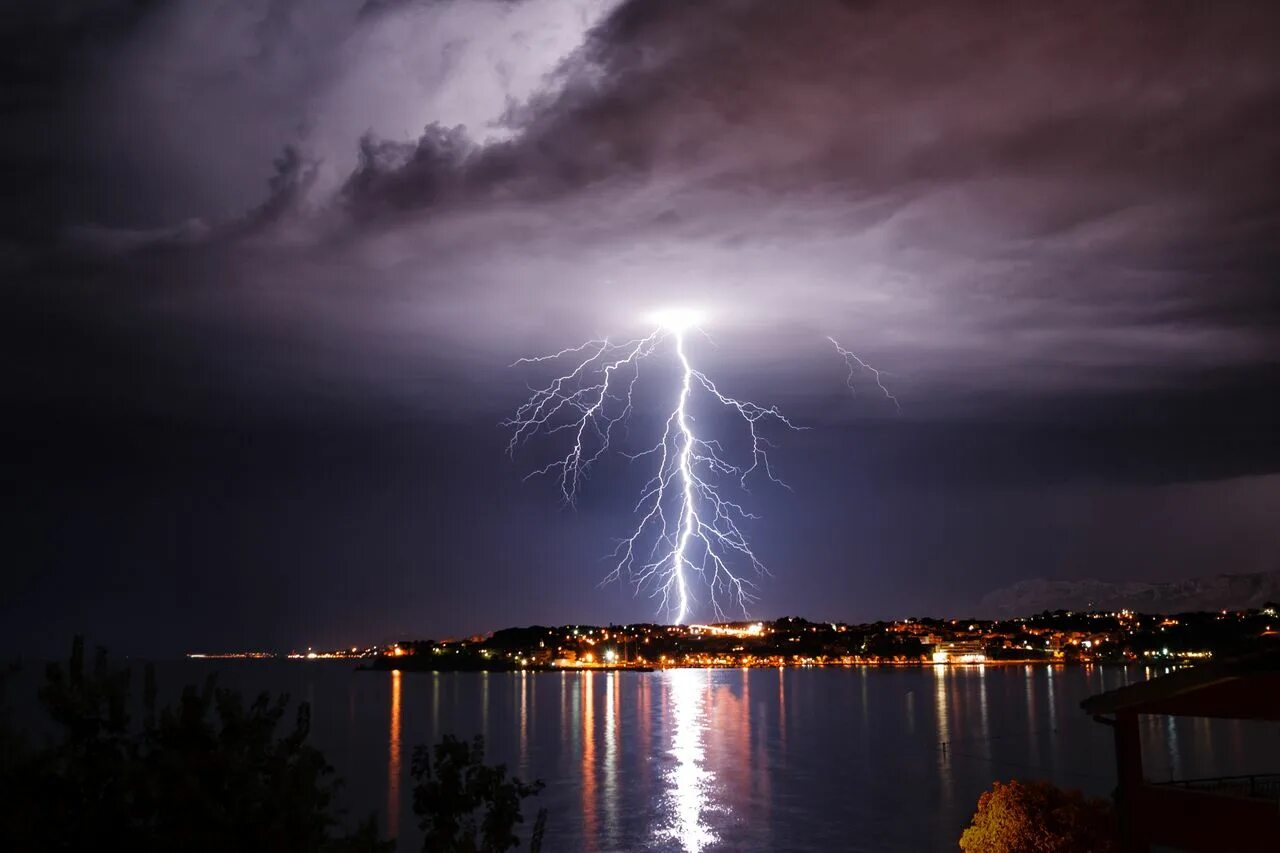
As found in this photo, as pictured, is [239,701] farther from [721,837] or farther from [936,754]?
[936,754]

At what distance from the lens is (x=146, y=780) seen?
21.3ft

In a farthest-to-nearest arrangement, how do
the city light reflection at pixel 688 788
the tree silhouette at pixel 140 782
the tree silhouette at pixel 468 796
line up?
1. the city light reflection at pixel 688 788
2. the tree silhouette at pixel 468 796
3. the tree silhouette at pixel 140 782

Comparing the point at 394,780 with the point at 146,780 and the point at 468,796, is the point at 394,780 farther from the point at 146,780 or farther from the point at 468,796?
the point at 146,780

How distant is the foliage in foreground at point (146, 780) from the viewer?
661 centimetres

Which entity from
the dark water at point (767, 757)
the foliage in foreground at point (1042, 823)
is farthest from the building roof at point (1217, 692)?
the dark water at point (767, 757)

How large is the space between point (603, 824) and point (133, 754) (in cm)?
4718

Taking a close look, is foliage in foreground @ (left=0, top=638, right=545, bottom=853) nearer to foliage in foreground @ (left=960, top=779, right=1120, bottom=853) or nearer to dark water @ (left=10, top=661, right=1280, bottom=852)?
foliage in foreground @ (left=960, top=779, right=1120, bottom=853)

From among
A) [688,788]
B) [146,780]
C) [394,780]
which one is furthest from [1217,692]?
[394,780]

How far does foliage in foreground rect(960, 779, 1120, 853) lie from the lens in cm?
2010

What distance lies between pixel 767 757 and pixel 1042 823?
58502mm

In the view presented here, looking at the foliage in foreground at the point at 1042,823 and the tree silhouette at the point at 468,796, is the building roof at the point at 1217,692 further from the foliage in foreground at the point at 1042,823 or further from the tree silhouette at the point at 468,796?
the foliage in foreground at the point at 1042,823

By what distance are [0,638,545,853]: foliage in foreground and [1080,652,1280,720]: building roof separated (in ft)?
28.5

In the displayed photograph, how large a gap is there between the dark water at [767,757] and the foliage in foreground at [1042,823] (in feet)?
81.4

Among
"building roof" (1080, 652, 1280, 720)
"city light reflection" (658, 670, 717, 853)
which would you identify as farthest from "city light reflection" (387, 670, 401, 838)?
"building roof" (1080, 652, 1280, 720)
